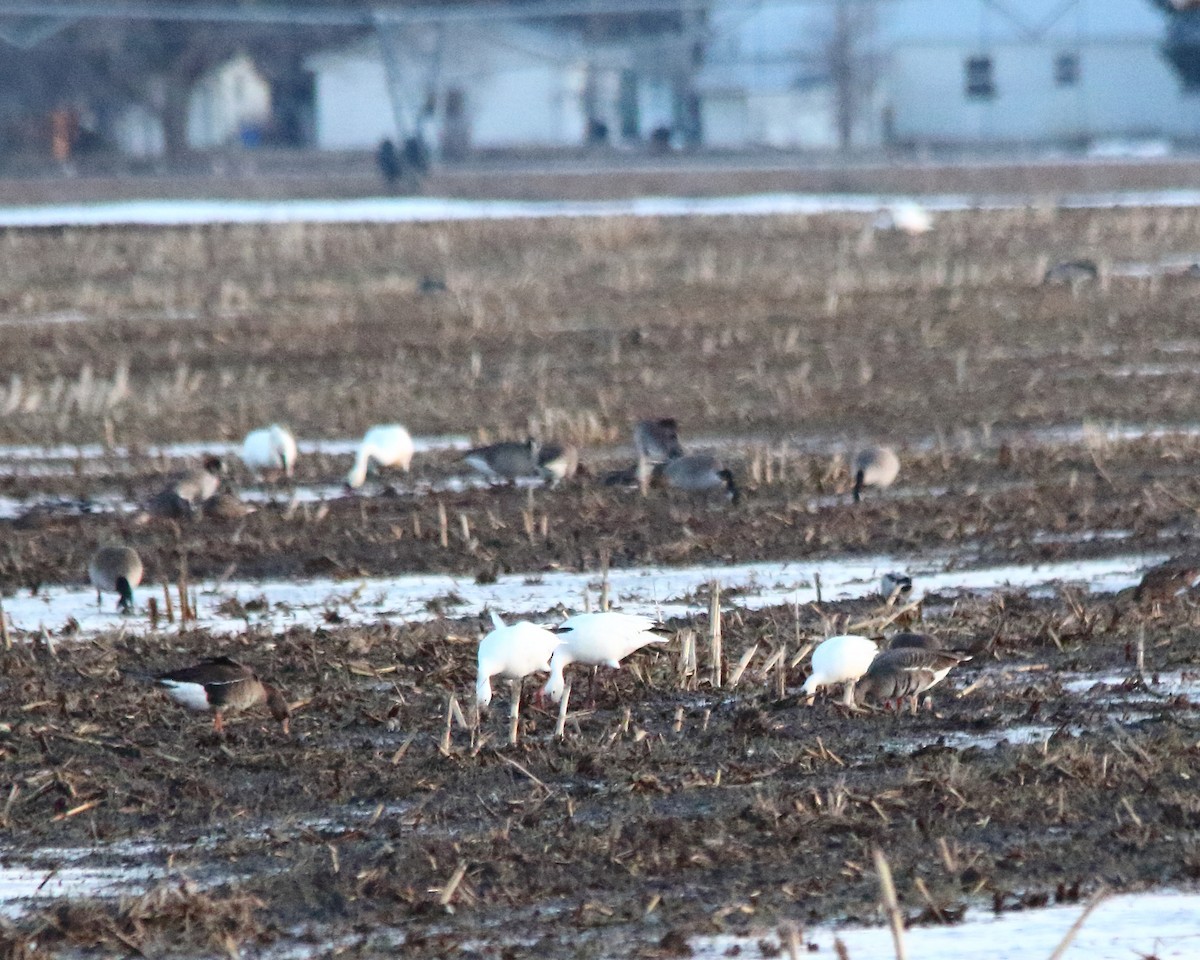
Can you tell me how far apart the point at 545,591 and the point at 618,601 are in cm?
→ 42

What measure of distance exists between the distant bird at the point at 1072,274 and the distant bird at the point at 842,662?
1304 cm

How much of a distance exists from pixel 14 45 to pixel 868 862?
52.0 meters

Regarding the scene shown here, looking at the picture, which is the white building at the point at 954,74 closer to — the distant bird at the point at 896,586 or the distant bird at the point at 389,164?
the distant bird at the point at 389,164

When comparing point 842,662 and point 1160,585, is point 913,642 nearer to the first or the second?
point 842,662

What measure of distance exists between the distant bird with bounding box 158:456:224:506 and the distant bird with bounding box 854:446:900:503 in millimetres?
3066

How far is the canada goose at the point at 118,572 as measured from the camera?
26.4ft

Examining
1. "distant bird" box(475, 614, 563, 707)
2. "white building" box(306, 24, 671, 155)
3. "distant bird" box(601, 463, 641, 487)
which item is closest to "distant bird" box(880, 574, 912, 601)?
"distant bird" box(475, 614, 563, 707)

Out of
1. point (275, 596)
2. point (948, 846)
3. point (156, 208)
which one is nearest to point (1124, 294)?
point (275, 596)

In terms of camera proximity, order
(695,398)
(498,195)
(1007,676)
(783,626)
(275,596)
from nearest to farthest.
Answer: (1007,676) < (783,626) < (275,596) < (695,398) < (498,195)

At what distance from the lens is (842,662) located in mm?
6191

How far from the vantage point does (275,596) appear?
8.42 m

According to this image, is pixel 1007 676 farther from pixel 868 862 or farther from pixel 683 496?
pixel 683 496

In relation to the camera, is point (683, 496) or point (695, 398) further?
point (695, 398)

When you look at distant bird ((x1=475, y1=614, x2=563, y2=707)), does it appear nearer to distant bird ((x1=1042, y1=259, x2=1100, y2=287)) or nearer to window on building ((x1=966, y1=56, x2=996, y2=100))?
distant bird ((x1=1042, y1=259, x2=1100, y2=287))
